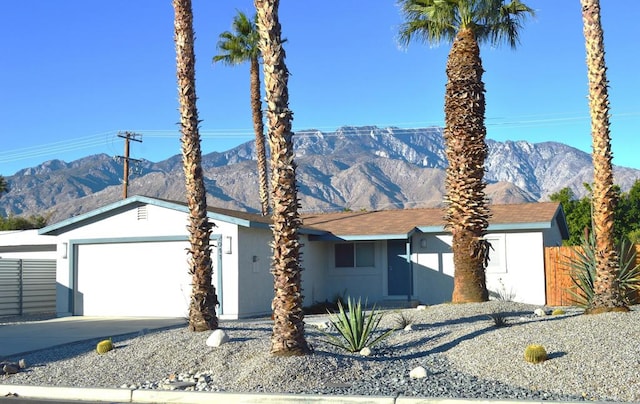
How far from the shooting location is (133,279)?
79.1ft

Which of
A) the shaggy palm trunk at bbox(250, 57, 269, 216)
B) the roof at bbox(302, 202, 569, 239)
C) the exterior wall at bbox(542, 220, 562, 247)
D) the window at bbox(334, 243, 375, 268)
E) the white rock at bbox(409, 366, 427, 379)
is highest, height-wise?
the shaggy palm trunk at bbox(250, 57, 269, 216)

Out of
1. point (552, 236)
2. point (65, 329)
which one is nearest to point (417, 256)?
point (552, 236)

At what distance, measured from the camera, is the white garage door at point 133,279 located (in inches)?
926

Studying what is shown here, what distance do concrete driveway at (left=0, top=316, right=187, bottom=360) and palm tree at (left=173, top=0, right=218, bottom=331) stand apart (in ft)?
12.5

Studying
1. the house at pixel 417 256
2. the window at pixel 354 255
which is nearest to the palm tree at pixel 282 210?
the house at pixel 417 256

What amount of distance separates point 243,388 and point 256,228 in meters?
12.9

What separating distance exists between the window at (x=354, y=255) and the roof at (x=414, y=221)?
67cm

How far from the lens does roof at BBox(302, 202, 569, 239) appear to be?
2506 cm

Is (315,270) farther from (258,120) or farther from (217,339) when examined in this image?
(217,339)

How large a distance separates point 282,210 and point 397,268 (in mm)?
15731

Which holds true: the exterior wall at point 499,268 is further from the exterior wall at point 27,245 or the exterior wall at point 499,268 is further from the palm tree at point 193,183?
the exterior wall at point 27,245

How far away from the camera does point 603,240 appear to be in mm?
14398

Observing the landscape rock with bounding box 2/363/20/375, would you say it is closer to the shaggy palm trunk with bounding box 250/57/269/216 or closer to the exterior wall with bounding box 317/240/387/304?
the exterior wall with bounding box 317/240/387/304

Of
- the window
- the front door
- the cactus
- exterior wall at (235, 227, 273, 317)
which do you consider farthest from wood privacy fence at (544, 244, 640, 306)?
the cactus
